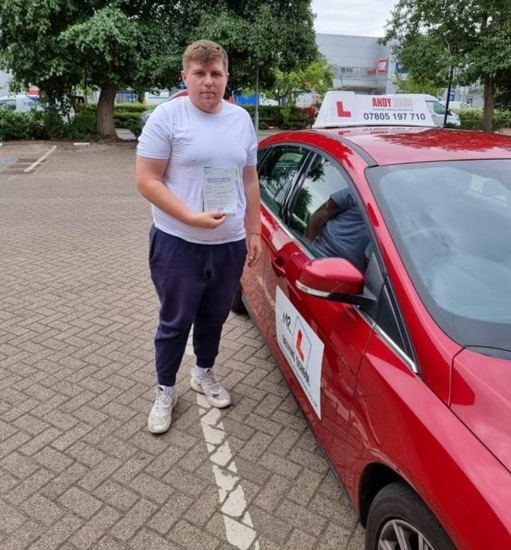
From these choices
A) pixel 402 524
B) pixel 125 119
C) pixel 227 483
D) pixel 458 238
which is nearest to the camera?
pixel 402 524

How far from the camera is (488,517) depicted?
3.94ft

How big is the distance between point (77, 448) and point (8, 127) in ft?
61.4

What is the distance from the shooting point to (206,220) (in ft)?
7.41

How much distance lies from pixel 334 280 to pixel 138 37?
52.7 feet

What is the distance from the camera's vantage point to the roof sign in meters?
3.74

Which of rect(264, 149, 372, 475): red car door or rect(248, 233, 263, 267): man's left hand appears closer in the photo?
rect(264, 149, 372, 475): red car door

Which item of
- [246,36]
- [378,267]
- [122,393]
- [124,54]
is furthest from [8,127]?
[378,267]

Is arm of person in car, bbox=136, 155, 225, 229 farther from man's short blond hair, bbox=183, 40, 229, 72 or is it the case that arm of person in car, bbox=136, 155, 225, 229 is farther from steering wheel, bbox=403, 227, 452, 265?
steering wheel, bbox=403, 227, 452, 265

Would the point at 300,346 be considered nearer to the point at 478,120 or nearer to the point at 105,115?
the point at 105,115

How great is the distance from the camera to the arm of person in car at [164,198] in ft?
7.41

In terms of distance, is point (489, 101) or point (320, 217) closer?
point (320, 217)

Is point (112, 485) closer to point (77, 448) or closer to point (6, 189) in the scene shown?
point (77, 448)

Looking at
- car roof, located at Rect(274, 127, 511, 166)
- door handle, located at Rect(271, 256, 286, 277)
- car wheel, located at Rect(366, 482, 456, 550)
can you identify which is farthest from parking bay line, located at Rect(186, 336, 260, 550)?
car roof, located at Rect(274, 127, 511, 166)

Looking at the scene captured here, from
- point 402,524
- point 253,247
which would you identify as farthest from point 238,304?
point 402,524
